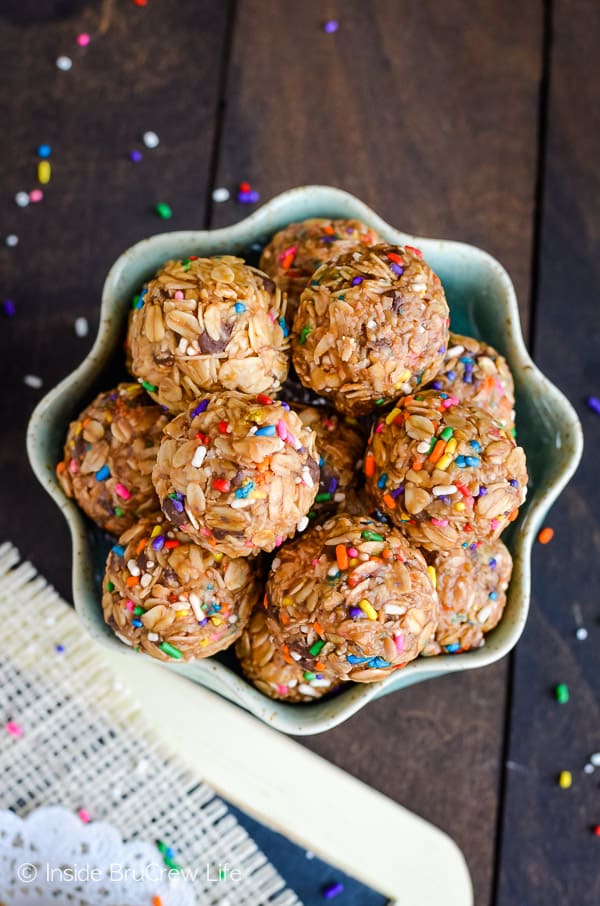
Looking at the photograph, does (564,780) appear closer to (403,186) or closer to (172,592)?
(172,592)

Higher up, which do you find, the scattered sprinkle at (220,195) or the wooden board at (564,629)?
the scattered sprinkle at (220,195)

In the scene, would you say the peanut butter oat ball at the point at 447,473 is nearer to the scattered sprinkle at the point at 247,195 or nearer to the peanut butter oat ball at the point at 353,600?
the peanut butter oat ball at the point at 353,600

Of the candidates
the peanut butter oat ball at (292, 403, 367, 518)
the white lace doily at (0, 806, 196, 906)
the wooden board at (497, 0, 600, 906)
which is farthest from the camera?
the wooden board at (497, 0, 600, 906)

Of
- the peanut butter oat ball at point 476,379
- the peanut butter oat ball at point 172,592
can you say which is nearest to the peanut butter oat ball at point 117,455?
the peanut butter oat ball at point 172,592

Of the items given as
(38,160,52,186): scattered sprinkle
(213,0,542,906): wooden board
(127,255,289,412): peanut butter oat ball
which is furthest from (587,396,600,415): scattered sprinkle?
(38,160,52,186): scattered sprinkle

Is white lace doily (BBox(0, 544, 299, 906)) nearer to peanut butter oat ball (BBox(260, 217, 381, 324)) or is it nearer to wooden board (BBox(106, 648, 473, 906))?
wooden board (BBox(106, 648, 473, 906))

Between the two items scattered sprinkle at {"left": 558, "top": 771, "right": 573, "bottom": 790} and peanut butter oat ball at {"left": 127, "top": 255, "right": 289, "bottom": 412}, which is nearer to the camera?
peanut butter oat ball at {"left": 127, "top": 255, "right": 289, "bottom": 412}

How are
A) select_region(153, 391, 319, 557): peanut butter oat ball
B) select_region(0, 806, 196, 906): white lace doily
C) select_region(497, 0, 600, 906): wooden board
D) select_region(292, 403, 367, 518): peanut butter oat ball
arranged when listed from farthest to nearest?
select_region(497, 0, 600, 906): wooden board → select_region(0, 806, 196, 906): white lace doily → select_region(292, 403, 367, 518): peanut butter oat ball → select_region(153, 391, 319, 557): peanut butter oat ball
